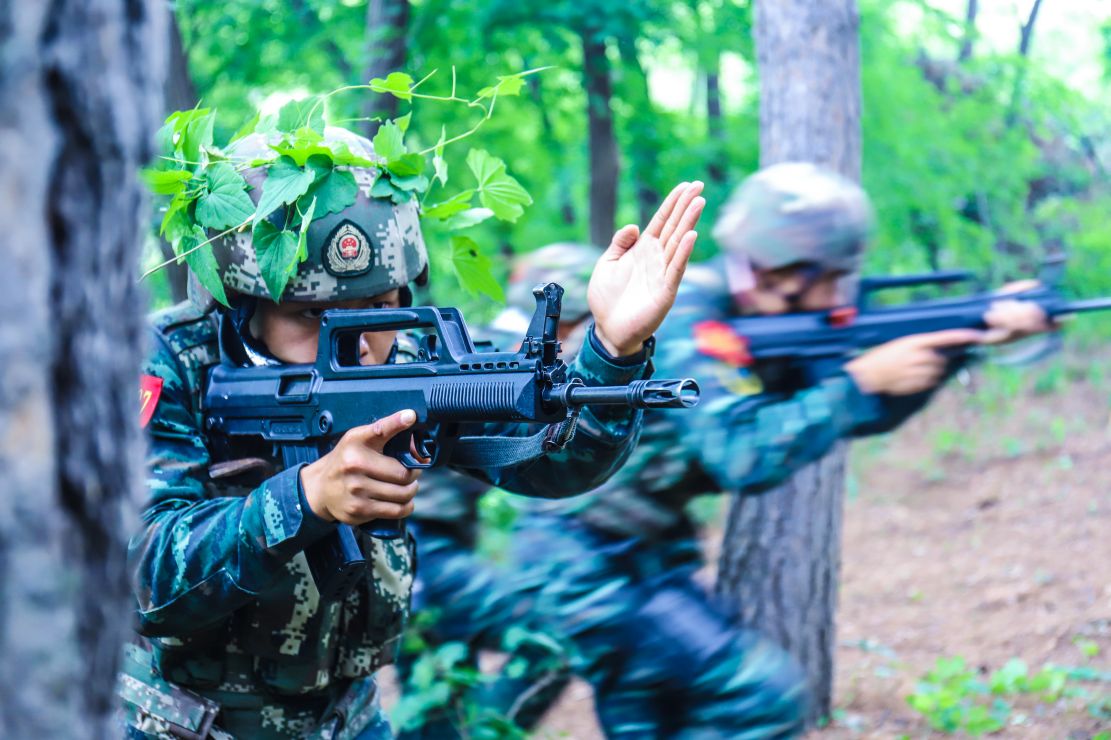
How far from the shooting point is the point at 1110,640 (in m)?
5.53

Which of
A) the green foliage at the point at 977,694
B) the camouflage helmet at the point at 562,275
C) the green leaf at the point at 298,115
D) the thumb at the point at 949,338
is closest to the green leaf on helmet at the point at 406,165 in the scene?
the green leaf at the point at 298,115

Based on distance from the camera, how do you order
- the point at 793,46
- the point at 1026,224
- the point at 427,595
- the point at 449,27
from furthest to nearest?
the point at 1026,224 < the point at 449,27 < the point at 793,46 < the point at 427,595

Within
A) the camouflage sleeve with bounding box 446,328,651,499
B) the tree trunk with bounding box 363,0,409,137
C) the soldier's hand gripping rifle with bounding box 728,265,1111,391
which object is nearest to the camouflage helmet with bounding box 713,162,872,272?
the soldier's hand gripping rifle with bounding box 728,265,1111,391

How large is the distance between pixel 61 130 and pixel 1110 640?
5.67m

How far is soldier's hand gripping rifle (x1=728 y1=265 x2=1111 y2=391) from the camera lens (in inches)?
146

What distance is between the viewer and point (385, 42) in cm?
694

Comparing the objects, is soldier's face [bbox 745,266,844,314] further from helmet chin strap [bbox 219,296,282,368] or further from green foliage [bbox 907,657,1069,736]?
→ green foliage [bbox 907,657,1069,736]

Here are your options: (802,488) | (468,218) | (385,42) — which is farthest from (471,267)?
(385,42)

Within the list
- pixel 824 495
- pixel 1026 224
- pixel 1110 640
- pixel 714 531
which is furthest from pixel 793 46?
pixel 1026 224

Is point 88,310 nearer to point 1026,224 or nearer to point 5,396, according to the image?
point 5,396

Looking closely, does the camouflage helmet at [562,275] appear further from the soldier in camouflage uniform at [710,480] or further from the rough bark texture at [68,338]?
the rough bark texture at [68,338]

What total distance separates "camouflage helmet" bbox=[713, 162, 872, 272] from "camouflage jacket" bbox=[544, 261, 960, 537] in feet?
0.88

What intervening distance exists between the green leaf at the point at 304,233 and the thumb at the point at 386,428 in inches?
18.3

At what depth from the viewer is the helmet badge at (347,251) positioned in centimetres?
→ 255
